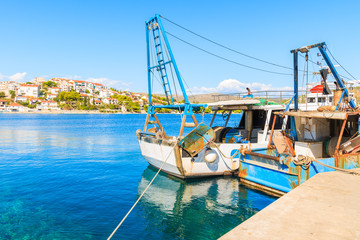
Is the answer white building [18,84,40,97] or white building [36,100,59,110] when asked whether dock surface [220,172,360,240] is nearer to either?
white building [36,100,59,110]

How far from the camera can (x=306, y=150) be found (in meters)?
11.5

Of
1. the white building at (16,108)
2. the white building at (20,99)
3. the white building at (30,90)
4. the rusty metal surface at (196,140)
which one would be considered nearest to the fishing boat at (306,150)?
the rusty metal surface at (196,140)

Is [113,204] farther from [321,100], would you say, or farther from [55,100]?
[55,100]

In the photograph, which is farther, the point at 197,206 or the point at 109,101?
the point at 109,101

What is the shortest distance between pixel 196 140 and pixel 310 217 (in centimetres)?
768

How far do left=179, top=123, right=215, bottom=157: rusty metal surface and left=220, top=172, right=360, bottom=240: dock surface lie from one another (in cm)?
608

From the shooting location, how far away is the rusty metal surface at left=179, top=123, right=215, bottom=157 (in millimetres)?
11594

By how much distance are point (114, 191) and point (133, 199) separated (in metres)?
1.42

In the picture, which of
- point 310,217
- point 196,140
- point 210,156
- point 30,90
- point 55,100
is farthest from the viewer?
point 30,90

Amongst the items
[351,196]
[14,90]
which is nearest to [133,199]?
[351,196]

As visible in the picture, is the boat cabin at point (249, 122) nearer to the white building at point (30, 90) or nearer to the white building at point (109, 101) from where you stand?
the white building at point (109, 101)

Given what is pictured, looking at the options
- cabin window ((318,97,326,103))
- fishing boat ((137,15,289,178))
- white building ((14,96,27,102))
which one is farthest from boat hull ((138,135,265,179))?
white building ((14,96,27,102))

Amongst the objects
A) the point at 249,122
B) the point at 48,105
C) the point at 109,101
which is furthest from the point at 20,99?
the point at 249,122

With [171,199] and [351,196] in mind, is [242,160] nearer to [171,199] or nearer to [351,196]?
[171,199]
